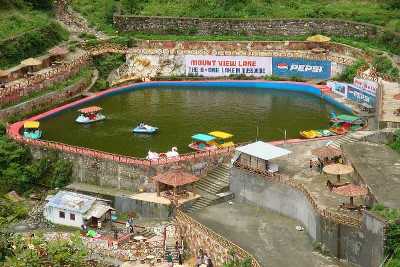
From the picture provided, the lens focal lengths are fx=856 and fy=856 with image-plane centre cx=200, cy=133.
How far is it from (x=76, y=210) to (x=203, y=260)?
848 centimetres

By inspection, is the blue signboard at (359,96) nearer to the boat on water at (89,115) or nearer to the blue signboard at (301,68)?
the blue signboard at (301,68)

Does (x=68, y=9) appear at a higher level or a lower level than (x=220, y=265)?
higher

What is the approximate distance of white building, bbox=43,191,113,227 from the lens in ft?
147

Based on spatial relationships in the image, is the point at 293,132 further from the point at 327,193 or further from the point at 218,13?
the point at 218,13

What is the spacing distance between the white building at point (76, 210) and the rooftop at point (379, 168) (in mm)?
13113

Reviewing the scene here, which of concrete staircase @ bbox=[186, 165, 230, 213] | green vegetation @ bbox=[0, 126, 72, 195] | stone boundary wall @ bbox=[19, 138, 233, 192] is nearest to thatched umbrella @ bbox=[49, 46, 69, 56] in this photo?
green vegetation @ bbox=[0, 126, 72, 195]

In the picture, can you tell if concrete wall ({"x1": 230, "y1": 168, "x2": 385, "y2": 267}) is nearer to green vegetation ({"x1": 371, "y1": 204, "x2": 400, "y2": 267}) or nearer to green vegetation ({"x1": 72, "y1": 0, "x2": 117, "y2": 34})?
Answer: green vegetation ({"x1": 371, "y1": 204, "x2": 400, "y2": 267})

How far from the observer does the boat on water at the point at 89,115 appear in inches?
2254

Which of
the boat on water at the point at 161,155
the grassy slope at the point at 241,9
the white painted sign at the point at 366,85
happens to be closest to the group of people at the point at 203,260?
the boat on water at the point at 161,155

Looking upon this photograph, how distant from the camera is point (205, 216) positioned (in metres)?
42.8

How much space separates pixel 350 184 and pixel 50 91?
2900 centimetres

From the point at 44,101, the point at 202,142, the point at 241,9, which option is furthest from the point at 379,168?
the point at 241,9

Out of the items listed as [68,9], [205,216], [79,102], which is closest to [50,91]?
[79,102]

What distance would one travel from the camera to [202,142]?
51406mm
